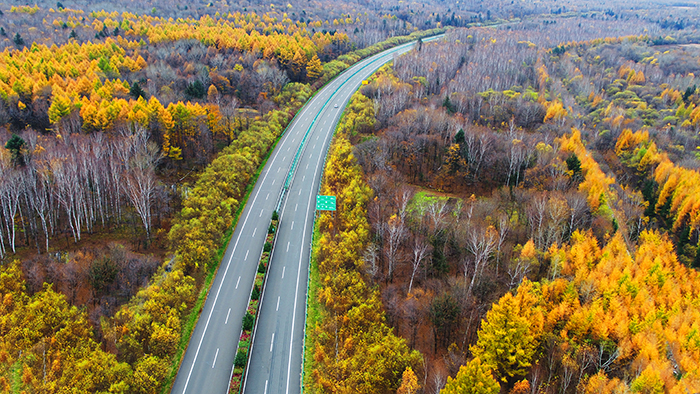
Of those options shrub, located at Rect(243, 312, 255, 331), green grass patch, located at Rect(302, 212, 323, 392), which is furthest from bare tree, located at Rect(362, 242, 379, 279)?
shrub, located at Rect(243, 312, 255, 331)

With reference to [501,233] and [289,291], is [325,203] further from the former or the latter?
[501,233]

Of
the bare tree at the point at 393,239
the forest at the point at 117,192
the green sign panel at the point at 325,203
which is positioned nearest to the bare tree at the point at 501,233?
the bare tree at the point at 393,239

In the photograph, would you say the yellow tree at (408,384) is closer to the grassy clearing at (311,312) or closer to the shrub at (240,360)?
the grassy clearing at (311,312)

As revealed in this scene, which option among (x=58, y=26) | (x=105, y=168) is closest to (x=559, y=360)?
(x=105, y=168)

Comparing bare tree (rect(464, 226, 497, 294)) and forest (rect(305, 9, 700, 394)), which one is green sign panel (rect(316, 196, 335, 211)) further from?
bare tree (rect(464, 226, 497, 294))

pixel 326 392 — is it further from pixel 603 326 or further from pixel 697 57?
pixel 697 57

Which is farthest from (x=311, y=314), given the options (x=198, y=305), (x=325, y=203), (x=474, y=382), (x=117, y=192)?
(x=117, y=192)
